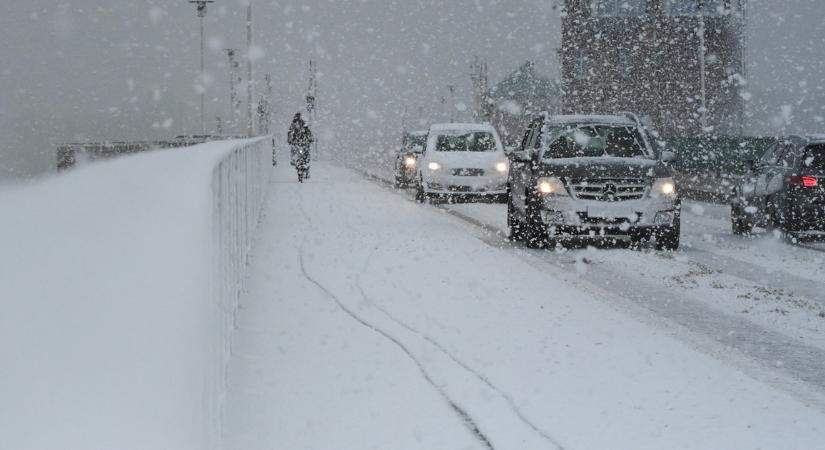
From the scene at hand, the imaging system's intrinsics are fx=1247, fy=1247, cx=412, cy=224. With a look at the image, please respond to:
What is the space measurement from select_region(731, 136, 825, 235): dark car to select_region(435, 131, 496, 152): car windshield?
9.48 metres

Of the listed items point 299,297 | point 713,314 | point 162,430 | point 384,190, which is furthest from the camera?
point 384,190

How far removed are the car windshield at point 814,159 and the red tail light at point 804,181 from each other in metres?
0.12

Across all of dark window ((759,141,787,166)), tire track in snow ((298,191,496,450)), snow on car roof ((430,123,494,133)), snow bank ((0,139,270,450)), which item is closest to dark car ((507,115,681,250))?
dark window ((759,141,787,166))

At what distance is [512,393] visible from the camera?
6527 mm

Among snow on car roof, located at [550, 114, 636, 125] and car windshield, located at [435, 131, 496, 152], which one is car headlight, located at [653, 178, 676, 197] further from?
car windshield, located at [435, 131, 496, 152]

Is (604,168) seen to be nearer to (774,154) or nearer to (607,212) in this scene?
(607,212)

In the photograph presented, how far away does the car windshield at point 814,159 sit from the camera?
15985 mm

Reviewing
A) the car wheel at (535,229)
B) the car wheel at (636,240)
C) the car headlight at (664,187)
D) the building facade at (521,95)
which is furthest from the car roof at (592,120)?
the building facade at (521,95)

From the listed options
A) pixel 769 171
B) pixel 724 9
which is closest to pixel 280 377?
pixel 769 171

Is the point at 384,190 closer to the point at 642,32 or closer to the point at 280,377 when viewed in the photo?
the point at 280,377

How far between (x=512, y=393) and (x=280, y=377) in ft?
4.48

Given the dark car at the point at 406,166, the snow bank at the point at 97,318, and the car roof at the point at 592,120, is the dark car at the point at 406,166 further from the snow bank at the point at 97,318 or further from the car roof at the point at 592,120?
the snow bank at the point at 97,318

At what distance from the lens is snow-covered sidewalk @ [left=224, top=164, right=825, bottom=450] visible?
5.71 m

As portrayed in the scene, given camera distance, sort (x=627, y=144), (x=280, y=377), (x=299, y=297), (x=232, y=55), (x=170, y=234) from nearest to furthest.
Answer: (x=170, y=234) → (x=280, y=377) → (x=299, y=297) → (x=627, y=144) → (x=232, y=55)
